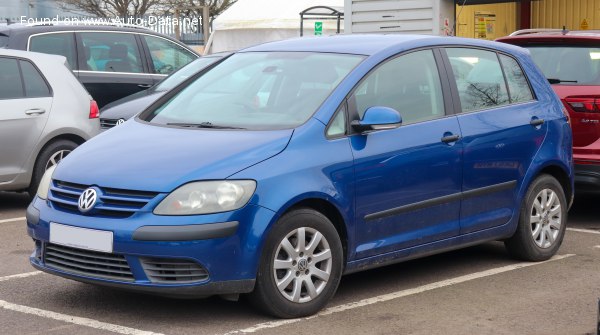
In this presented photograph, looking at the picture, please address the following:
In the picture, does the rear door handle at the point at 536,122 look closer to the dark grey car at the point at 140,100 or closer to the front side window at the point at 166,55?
the dark grey car at the point at 140,100

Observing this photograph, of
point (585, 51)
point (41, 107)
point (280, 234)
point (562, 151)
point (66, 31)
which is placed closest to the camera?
point (280, 234)

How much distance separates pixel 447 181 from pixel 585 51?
10.8ft

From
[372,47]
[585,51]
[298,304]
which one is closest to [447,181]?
[372,47]

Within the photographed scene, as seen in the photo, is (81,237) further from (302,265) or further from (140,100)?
(140,100)

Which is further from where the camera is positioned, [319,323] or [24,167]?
[24,167]

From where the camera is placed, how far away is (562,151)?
775 cm

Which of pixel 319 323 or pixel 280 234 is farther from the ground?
pixel 280 234

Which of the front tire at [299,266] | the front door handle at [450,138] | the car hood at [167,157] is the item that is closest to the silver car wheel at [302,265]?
the front tire at [299,266]

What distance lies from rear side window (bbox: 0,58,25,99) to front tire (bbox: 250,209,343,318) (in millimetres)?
4904

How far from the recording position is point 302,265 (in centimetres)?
593

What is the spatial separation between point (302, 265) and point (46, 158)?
4.92m

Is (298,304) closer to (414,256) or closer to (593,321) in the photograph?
(414,256)

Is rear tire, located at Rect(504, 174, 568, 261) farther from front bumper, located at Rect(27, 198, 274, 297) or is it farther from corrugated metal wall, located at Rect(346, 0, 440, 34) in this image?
corrugated metal wall, located at Rect(346, 0, 440, 34)

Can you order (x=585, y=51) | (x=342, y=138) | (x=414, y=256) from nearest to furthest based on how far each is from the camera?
(x=342, y=138), (x=414, y=256), (x=585, y=51)
